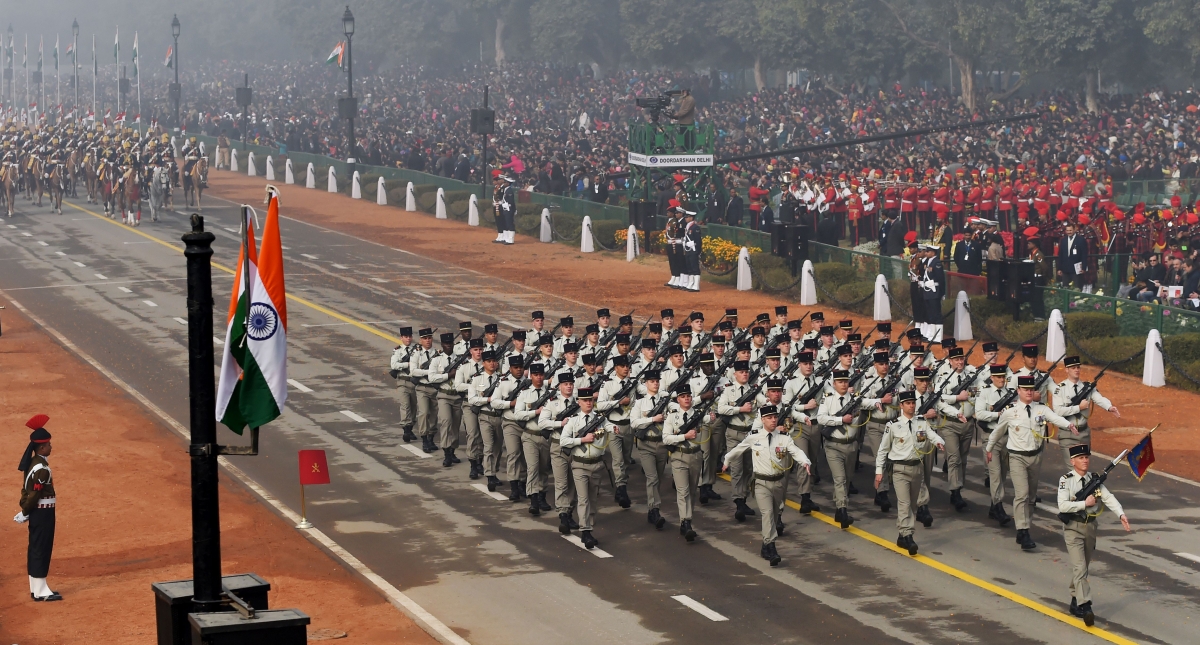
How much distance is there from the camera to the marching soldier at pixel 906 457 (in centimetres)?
1736

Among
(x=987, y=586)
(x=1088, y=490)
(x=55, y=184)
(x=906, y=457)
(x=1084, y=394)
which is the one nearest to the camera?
(x=1088, y=490)

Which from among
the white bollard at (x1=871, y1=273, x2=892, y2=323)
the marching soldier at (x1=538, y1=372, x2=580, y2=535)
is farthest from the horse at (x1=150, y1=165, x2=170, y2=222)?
the marching soldier at (x1=538, y1=372, x2=580, y2=535)

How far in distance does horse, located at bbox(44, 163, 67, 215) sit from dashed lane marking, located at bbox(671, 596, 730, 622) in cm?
3881

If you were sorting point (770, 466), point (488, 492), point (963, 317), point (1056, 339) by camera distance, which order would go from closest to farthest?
point (770, 466) → point (488, 492) → point (1056, 339) → point (963, 317)

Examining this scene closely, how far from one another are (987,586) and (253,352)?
897 centimetres

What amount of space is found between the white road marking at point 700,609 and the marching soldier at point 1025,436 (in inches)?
153

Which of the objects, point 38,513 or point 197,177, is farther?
point 197,177

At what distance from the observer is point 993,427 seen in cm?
1917

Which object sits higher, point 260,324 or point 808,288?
point 260,324

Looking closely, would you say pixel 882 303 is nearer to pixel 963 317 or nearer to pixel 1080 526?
pixel 963 317

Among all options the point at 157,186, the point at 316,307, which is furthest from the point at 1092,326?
the point at 157,186

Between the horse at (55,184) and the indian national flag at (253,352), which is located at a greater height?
the indian national flag at (253,352)

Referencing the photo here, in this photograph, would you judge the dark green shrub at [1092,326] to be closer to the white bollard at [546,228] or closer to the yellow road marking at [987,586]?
the yellow road marking at [987,586]

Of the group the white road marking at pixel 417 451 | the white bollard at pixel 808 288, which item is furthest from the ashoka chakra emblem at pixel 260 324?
the white bollard at pixel 808 288
